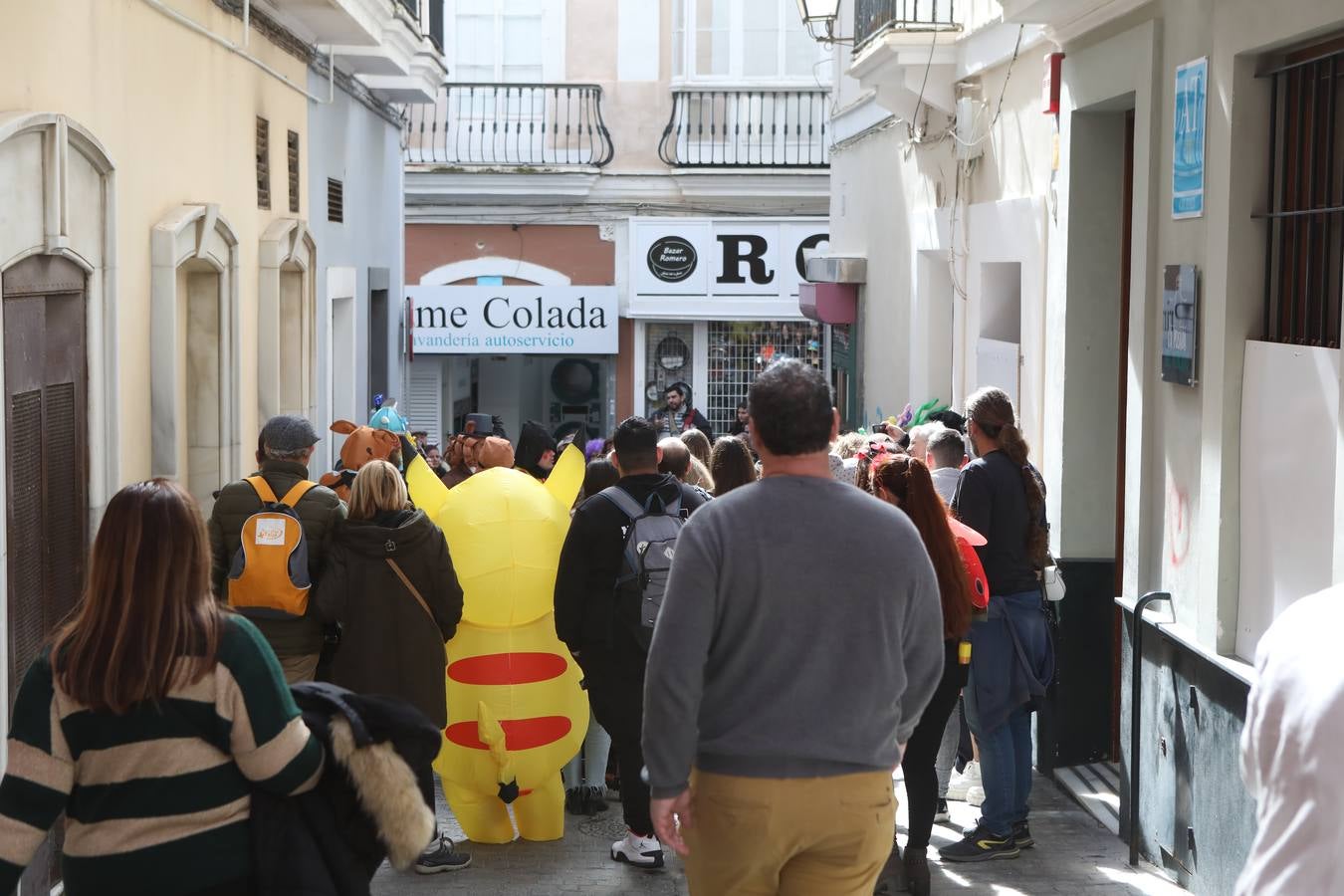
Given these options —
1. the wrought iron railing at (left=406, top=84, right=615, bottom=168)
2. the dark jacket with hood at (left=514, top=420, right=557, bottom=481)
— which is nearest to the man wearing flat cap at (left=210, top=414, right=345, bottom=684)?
the dark jacket with hood at (left=514, top=420, right=557, bottom=481)

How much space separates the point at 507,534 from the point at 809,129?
→ 16.8 meters

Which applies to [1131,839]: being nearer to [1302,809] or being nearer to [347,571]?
[347,571]

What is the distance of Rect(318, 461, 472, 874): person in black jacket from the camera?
6.43m

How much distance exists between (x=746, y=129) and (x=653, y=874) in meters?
17.3

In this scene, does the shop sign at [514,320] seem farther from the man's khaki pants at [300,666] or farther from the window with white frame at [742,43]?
the man's khaki pants at [300,666]

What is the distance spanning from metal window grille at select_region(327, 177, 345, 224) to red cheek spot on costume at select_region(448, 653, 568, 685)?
22.3 feet

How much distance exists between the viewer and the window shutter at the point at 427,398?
21922 mm

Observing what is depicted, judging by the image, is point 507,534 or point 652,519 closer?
point 652,519

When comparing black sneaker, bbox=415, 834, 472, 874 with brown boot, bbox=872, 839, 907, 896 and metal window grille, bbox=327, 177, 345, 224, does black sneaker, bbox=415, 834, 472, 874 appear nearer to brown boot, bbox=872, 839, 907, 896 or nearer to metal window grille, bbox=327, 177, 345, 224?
brown boot, bbox=872, 839, 907, 896

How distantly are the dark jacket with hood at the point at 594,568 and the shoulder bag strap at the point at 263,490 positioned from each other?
43.2 inches

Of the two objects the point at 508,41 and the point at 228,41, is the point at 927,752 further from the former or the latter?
the point at 508,41

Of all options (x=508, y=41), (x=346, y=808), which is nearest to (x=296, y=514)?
(x=346, y=808)

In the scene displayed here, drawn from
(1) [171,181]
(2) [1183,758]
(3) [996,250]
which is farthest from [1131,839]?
(1) [171,181]

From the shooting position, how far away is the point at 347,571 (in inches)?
254
